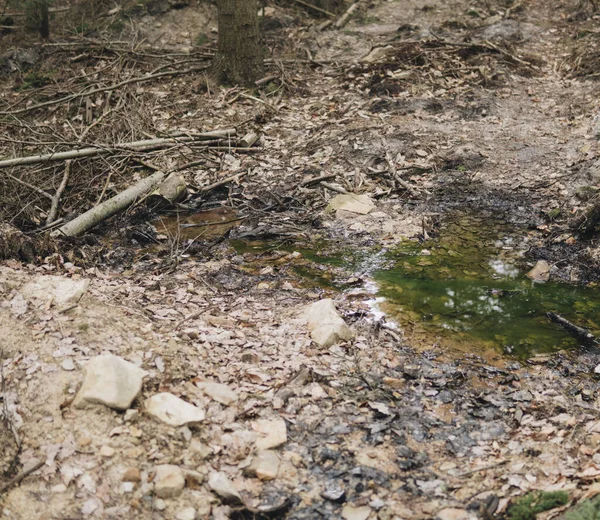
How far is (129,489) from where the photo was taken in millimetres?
2750

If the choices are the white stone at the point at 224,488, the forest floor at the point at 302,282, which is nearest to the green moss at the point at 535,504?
the forest floor at the point at 302,282

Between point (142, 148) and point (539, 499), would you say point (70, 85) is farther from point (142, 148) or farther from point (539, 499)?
point (539, 499)

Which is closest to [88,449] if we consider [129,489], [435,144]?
[129,489]

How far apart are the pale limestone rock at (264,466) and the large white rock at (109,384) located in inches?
31.9

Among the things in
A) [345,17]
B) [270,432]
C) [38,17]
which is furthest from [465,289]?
[38,17]

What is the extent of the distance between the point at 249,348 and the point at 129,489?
1431 mm

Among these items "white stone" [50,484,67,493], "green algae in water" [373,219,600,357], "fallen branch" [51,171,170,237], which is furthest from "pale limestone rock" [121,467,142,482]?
"fallen branch" [51,171,170,237]

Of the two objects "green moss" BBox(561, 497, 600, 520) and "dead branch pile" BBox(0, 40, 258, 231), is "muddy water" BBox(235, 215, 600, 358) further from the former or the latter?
"dead branch pile" BBox(0, 40, 258, 231)

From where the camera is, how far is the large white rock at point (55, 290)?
393 centimetres

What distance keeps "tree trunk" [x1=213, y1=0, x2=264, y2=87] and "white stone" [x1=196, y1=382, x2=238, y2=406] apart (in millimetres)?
7168

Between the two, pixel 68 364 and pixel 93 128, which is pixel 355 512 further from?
pixel 93 128

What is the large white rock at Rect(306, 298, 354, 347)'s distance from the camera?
410cm

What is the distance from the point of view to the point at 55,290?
13.1 feet

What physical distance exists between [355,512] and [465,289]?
9.25 ft
